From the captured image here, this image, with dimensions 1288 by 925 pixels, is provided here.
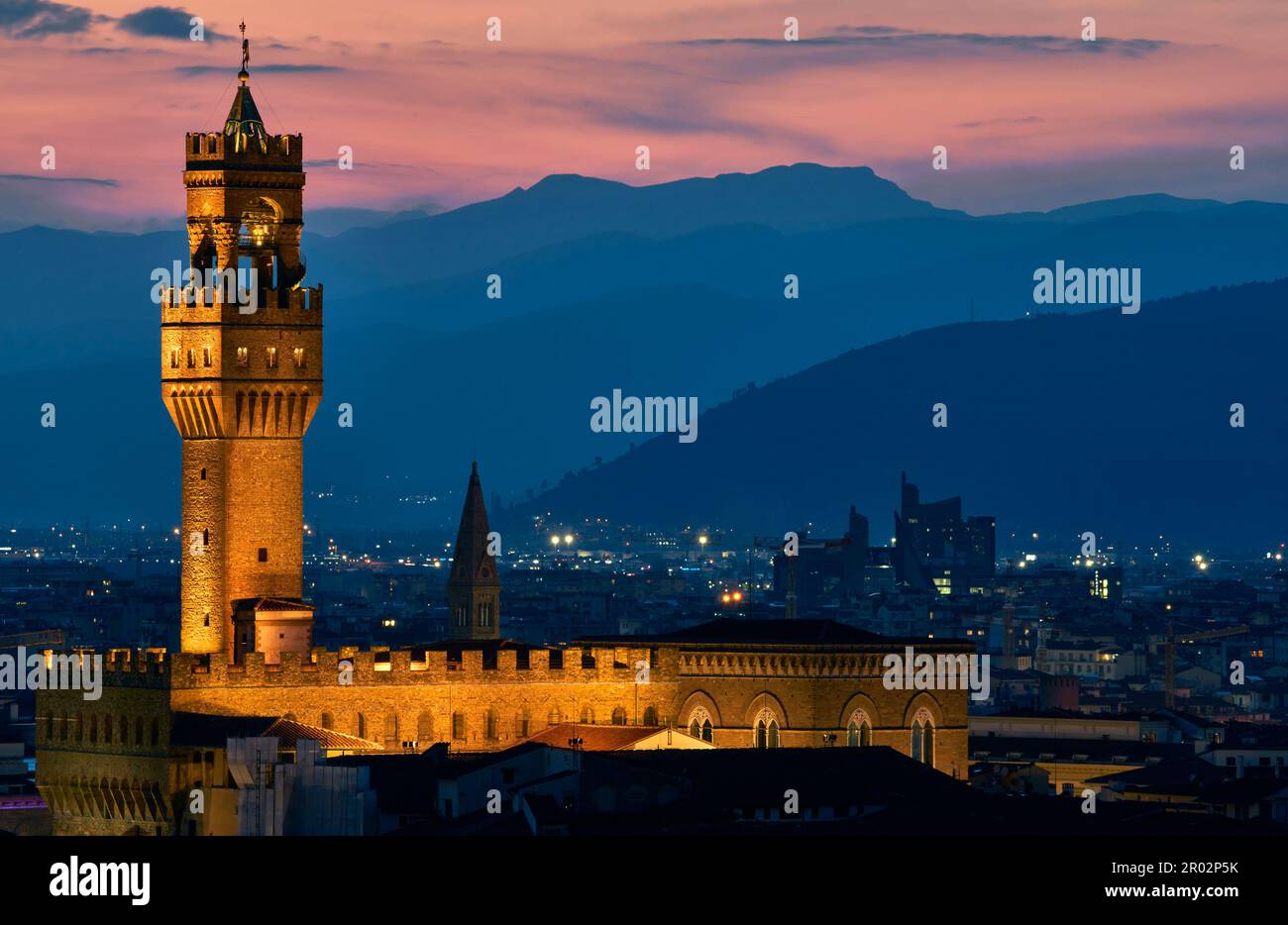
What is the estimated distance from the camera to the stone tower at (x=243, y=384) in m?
77.1

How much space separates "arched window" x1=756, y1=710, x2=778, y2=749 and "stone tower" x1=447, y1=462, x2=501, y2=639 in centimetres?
3635

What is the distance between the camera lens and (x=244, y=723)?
70.6m

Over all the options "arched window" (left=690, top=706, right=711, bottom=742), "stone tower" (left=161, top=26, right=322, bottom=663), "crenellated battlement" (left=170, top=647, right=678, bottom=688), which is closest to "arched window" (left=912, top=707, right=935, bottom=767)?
"arched window" (left=690, top=706, right=711, bottom=742)

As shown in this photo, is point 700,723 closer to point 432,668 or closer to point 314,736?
point 432,668

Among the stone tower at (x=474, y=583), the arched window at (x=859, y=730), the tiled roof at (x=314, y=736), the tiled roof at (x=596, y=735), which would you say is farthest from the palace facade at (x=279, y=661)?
the stone tower at (x=474, y=583)

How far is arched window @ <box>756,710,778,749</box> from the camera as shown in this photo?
75.1 m

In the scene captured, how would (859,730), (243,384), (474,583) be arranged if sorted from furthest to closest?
(474,583)
(243,384)
(859,730)

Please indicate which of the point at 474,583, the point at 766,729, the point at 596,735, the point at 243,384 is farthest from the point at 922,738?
the point at 474,583

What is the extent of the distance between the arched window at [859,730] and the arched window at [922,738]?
1058mm

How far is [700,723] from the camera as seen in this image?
249 ft

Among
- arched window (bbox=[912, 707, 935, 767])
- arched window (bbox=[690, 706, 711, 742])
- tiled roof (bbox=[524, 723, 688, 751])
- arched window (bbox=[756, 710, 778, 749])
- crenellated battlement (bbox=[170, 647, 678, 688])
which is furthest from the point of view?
arched window (bbox=[690, 706, 711, 742])

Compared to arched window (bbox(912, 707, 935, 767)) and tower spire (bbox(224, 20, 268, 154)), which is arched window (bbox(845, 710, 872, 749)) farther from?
tower spire (bbox(224, 20, 268, 154))

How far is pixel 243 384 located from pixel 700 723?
1294 cm
